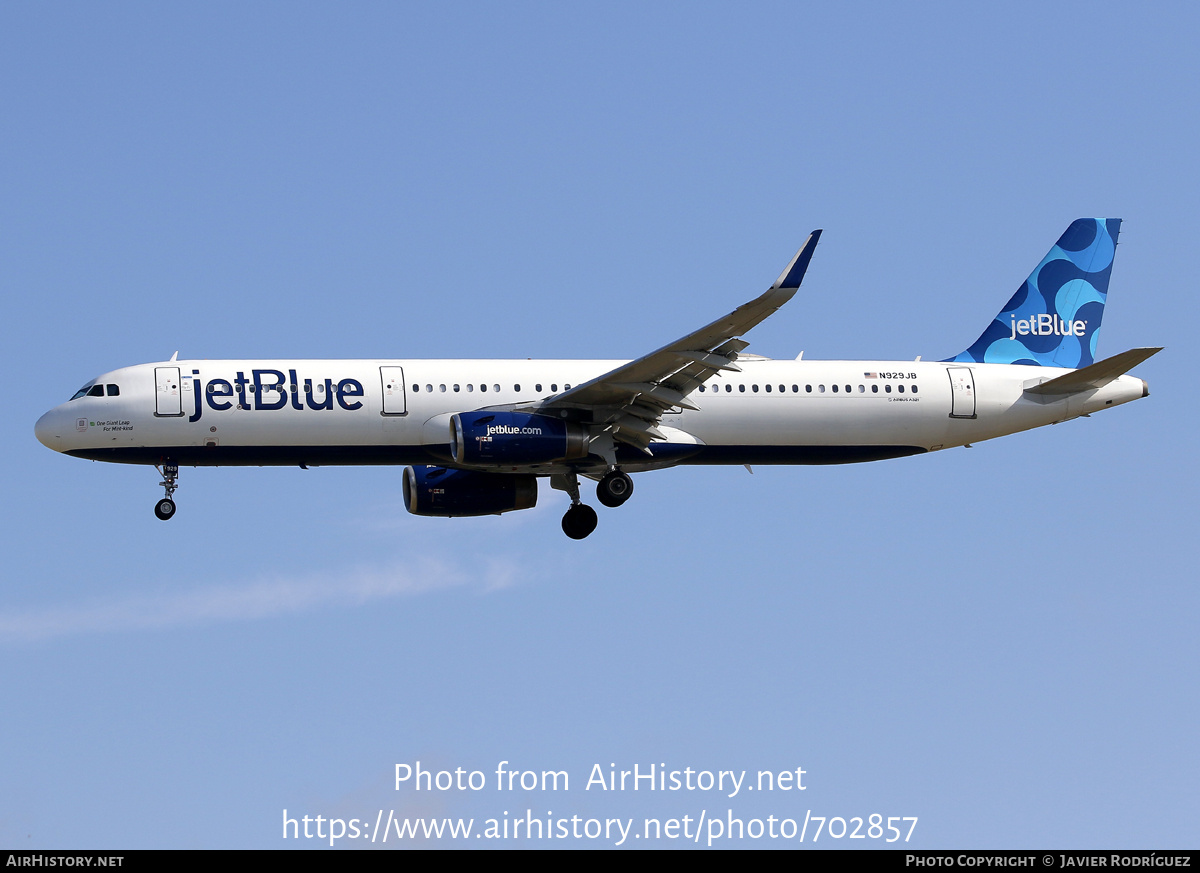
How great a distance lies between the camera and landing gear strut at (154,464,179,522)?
132 feet

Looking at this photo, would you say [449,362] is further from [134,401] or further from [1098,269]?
[1098,269]

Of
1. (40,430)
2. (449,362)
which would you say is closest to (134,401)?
(40,430)

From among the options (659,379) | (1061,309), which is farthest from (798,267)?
(1061,309)

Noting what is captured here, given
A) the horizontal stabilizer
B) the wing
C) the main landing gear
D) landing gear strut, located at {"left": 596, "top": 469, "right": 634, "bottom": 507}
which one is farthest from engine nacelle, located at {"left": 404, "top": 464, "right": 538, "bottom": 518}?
the horizontal stabilizer

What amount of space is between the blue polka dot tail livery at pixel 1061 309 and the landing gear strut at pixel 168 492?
20633mm

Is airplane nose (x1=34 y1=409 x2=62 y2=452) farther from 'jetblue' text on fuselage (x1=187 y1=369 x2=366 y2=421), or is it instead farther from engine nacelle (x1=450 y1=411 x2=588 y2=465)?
engine nacelle (x1=450 y1=411 x2=588 y2=465)

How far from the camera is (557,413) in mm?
40062

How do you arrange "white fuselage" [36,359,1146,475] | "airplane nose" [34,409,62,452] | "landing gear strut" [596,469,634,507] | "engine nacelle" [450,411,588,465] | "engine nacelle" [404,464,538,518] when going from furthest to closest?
"engine nacelle" [404,464,538,518] → "landing gear strut" [596,469,634,507] → "airplane nose" [34,409,62,452] → "white fuselage" [36,359,1146,475] → "engine nacelle" [450,411,588,465]

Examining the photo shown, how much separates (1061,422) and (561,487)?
13369mm

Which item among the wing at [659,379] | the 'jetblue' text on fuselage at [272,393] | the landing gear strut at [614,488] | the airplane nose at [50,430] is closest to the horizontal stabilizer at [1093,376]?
the wing at [659,379]

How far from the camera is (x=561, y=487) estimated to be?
4391cm

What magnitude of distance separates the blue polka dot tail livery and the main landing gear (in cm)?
1032

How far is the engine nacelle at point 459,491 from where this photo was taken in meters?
43.0
